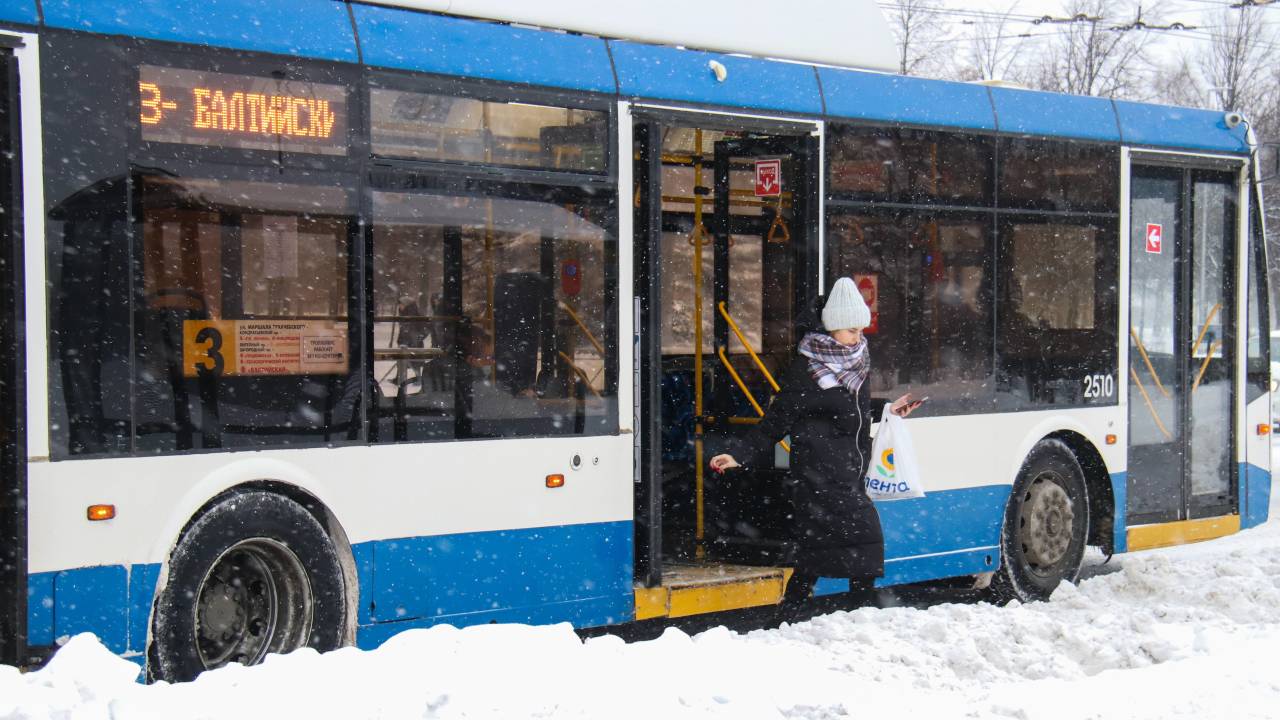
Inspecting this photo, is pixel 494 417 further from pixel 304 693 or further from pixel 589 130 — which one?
pixel 304 693

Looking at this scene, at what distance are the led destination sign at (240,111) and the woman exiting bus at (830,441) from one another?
2.78 metres

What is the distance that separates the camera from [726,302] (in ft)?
30.9

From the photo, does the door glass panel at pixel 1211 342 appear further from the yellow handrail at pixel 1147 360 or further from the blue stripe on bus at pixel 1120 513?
the blue stripe on bus at pixel 1120 513

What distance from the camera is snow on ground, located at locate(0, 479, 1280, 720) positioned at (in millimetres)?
5004

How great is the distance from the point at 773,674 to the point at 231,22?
11.0ft

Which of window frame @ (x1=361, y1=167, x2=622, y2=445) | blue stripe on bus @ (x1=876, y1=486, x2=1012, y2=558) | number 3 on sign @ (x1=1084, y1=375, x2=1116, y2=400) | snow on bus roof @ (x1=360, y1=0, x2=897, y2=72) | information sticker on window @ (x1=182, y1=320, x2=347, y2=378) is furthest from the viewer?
number 3 on sign @ (x1=1084, y1=375, x2=1116, y2=400)

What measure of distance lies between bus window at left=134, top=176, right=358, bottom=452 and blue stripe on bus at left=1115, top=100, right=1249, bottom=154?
6150 mm

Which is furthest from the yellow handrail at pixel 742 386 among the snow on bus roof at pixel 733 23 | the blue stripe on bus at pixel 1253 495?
the blue stripe on bus at pixel 1253 495

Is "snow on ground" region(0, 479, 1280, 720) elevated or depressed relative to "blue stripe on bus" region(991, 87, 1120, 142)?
depressed

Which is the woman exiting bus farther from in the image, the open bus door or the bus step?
the open bus door

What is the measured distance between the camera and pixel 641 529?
792 cm

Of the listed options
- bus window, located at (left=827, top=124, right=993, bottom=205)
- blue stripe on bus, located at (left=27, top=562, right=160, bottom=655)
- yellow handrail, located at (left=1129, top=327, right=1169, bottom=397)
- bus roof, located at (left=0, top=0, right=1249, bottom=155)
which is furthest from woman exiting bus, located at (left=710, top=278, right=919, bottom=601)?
blue stripe on bus, located at (left=27, top=562, right=160, bottom=655)

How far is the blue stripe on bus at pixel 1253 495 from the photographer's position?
1136cm

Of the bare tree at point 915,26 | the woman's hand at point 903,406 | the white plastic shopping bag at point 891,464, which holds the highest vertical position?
the bare tree at point 915,26
